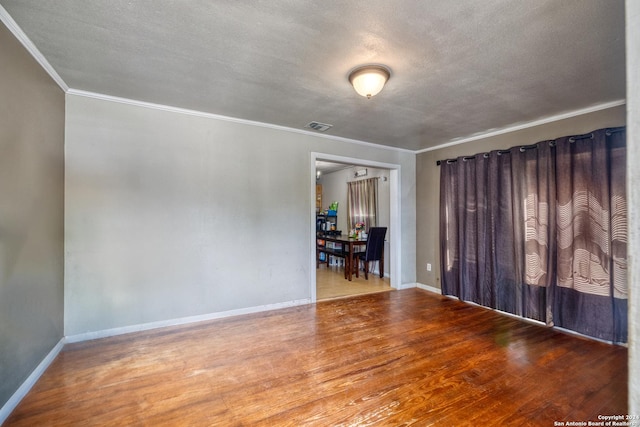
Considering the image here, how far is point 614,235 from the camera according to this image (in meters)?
2.65

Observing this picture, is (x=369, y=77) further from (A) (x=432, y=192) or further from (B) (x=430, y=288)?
(B) (x=430, y=288)

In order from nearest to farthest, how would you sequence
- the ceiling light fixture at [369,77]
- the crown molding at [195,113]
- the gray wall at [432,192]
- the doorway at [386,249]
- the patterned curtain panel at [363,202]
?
the ceiling light fixture at [369,77]
the crown molding at [195,113]
the gray wall at [432,192]
the doorway at [386,249]
the patterned curtain panel at [363,202]

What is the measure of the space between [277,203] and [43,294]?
2.36 metres

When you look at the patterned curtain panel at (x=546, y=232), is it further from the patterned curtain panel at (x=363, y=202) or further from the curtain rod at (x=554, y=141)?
the patterned curtain panel at (x=363, y=202)

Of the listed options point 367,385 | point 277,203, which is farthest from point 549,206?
point 277,203

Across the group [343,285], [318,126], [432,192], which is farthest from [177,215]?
[432,192]

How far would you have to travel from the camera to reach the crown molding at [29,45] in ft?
5.52

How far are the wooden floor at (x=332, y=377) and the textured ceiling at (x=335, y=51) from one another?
2.41 meters

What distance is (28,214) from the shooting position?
2008mm

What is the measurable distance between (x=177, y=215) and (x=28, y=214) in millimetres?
1241

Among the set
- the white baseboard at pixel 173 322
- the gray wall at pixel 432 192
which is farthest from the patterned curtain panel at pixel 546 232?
the white baseboard at pixel 173 322

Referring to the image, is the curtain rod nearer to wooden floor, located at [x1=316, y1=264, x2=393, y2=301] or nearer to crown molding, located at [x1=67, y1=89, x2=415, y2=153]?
crown molding, located at [x1=67, y1=89, x2=415, y2=153]

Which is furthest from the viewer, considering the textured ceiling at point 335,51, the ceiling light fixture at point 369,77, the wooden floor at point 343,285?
the wooden floor at point 343,285

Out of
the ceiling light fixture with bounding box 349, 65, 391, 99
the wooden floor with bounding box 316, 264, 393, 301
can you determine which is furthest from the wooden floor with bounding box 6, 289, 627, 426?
the ceiling light fixture with bounding box 349, 65, 391, 99
